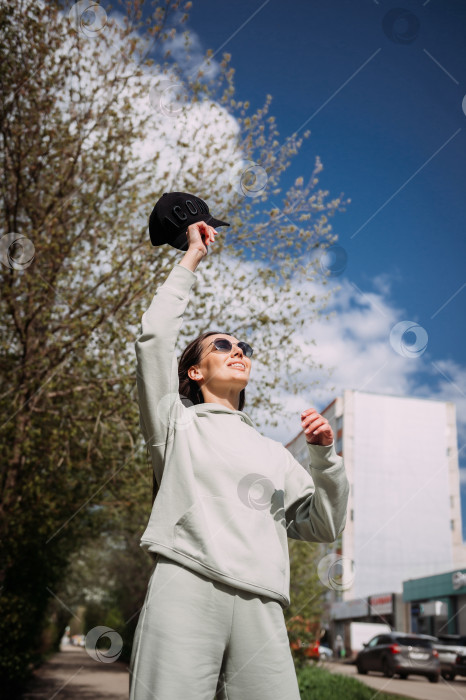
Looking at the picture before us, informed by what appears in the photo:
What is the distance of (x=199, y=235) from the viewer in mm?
2576

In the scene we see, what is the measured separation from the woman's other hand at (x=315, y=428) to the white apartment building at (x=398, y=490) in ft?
168

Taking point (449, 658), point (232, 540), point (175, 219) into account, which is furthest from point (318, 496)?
point (449, 658)

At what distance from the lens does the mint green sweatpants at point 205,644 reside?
2.03 m

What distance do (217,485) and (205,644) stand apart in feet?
1.64

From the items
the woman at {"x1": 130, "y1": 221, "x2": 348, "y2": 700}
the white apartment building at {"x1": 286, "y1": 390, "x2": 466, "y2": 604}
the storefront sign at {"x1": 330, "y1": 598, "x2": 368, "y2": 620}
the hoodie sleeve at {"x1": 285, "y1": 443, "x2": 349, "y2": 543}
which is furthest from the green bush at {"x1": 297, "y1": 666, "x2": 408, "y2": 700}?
the white apartment building at {"x1": 286, "y1": 390, "x2": 466, "y2": 604}

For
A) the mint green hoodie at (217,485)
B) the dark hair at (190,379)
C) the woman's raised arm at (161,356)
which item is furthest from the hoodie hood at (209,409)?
the dark hair at (190,379)

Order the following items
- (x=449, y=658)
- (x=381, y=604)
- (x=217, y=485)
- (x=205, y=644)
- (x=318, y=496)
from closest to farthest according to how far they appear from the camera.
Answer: (x=205, y=644), (x=217, y=485), (x=318, y=496), (x=449, y=658), (x=381, y=604)

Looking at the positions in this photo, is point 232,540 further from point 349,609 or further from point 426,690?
point 349,609

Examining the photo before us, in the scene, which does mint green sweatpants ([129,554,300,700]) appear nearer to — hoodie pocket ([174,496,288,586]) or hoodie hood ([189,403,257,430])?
hoodie pocket ([174,496,288,586])

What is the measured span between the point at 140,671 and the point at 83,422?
319 inches

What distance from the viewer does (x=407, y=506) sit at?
55.8 meters

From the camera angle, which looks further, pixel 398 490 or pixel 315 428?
pixel 398 490

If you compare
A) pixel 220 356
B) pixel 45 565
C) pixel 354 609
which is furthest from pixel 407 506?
pixel 220 356

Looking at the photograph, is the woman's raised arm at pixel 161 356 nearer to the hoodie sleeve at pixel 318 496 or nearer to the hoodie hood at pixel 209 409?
the hoodie hood at pixel 209 409
